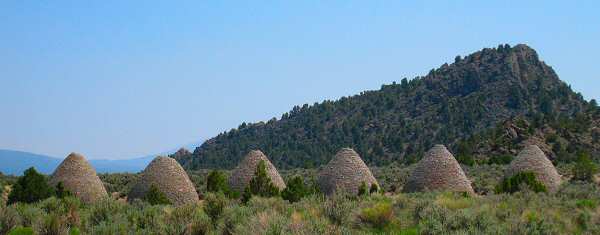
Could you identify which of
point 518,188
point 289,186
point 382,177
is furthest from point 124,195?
point 518,188

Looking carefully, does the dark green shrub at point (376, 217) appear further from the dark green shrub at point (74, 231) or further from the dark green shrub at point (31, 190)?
the dark green shrub at point (31, 190)

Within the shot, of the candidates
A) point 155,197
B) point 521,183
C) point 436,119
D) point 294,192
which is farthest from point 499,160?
point 436,119

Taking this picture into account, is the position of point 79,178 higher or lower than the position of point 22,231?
higher

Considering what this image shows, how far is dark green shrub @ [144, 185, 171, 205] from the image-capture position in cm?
2127

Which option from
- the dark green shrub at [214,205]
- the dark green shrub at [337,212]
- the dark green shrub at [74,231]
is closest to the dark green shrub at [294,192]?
the dark green shrub at [337,212]

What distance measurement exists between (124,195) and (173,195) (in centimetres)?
781

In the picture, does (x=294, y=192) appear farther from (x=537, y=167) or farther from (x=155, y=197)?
(x=537, y=167)

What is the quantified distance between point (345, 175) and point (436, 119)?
62.5 metres

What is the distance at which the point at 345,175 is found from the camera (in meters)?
25.3

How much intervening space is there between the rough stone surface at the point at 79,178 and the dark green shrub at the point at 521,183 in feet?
51.2

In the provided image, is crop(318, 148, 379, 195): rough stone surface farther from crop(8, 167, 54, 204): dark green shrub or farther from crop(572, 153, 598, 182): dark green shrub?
crop(572, 153, 598, 182): dark green shrub

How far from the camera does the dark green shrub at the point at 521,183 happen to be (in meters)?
24.8

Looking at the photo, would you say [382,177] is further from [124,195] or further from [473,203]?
[473,203]

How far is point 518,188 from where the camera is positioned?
2477cm
